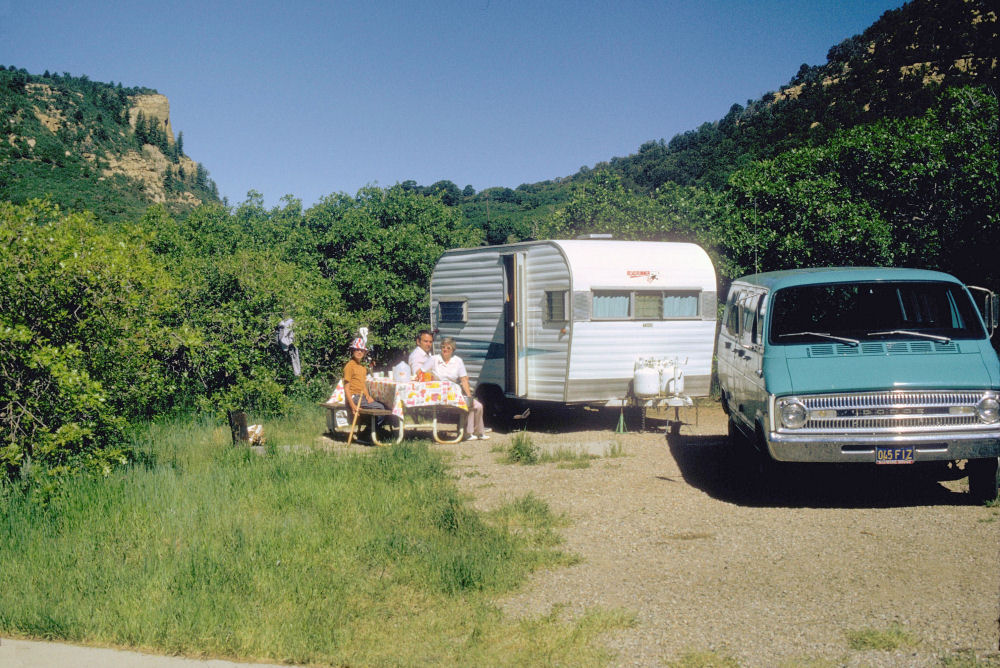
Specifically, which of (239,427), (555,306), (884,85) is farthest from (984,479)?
(884,85)

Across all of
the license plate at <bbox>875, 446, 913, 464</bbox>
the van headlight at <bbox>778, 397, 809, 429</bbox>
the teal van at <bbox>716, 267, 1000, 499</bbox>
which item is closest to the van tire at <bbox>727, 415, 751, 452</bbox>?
the teal van at <bbox>716, 267, 1000, 499</bbox>

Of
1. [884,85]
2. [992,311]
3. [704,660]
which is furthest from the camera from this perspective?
[884,85]

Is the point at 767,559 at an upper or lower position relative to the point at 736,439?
lower

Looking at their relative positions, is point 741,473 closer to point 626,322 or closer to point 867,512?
point 867,512

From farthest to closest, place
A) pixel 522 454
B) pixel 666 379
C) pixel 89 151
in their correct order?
pixel 89 151 → pixel 666 379 → pixel 522 454

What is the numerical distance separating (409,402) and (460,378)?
1222 mm

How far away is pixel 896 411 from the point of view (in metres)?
A: 6.83

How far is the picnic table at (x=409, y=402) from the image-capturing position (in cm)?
1097

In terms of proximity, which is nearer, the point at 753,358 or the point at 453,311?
the point at 753,358

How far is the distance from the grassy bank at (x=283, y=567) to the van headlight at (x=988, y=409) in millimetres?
3660

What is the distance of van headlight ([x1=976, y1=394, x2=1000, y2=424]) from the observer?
678cm

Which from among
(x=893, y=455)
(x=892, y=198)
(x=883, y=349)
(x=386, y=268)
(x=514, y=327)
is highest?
(x=892, y=198)

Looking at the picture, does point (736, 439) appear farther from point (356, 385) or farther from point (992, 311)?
point (356, 385)

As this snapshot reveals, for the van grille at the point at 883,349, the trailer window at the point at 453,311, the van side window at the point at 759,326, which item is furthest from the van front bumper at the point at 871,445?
the trailer window at the point at 453,311
